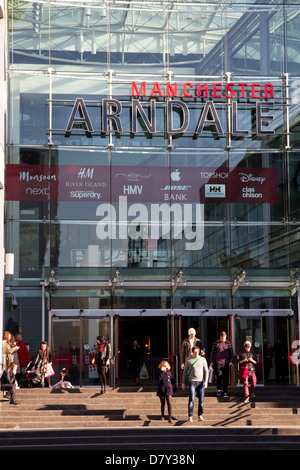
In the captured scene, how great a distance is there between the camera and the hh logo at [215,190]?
29.5m

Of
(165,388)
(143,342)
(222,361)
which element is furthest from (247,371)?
(143,342)

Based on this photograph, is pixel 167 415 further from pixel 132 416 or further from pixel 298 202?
pixel 298 202

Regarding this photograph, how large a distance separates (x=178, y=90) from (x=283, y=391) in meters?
10.8

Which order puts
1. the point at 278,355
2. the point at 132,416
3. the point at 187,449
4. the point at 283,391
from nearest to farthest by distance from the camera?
the point at 187,449 → the point at 132,416 → the point at 283,391 → the point at 278,355

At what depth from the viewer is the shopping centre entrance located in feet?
91.1

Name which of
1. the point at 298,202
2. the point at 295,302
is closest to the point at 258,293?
the point at 295,302

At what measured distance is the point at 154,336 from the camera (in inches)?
1118

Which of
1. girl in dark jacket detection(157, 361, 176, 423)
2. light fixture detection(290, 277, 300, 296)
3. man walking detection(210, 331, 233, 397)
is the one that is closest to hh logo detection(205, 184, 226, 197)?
light fixture detection(290, 277, 300, 296)

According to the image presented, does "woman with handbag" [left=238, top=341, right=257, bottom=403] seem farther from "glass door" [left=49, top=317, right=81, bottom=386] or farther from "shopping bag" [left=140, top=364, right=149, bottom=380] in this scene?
"glass door" [left=49, top=317, right=81, bottom=386]

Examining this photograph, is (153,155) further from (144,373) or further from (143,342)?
(144,373)

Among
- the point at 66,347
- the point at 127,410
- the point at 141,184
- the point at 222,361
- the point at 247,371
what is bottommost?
the point at 127,410

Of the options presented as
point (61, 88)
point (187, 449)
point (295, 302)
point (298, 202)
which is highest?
point (61, 88)

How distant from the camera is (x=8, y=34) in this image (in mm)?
29281

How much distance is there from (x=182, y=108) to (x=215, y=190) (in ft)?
9.55
